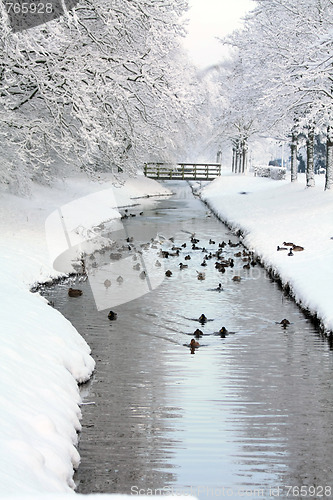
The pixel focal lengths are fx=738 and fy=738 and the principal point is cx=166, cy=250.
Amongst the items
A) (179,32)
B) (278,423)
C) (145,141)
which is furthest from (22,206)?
(278,423)

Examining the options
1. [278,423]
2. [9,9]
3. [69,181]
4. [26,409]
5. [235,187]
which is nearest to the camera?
[26,409]

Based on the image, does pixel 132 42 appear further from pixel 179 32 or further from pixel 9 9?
pixel 9 9

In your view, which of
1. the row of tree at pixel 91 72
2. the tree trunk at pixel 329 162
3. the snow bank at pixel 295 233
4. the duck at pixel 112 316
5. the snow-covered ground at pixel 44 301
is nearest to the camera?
the snow-covered ground at pixel 44 301

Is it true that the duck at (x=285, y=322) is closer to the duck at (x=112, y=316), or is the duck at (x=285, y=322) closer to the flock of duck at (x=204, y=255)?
Answer: the flock of duck at (x=204, y=255)

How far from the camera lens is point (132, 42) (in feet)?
78.6

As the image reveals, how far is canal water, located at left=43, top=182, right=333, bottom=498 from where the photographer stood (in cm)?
750

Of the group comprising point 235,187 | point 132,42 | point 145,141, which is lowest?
point 235,187

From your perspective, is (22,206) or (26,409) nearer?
(26,409)

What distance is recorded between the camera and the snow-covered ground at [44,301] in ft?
23.3

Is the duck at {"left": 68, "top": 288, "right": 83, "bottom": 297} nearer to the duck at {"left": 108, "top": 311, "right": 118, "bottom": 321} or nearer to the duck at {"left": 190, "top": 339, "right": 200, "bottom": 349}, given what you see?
the duck at {"left": 108, "top": 311, "right": 118, "bottom": 321}

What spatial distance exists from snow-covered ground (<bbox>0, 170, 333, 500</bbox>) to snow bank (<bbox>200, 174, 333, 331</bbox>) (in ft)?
0.13

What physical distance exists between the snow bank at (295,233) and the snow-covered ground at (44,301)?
0.04 meters

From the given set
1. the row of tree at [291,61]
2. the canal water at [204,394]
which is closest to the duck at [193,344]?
the canal water at [204,394]

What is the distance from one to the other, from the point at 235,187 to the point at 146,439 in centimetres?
4914
